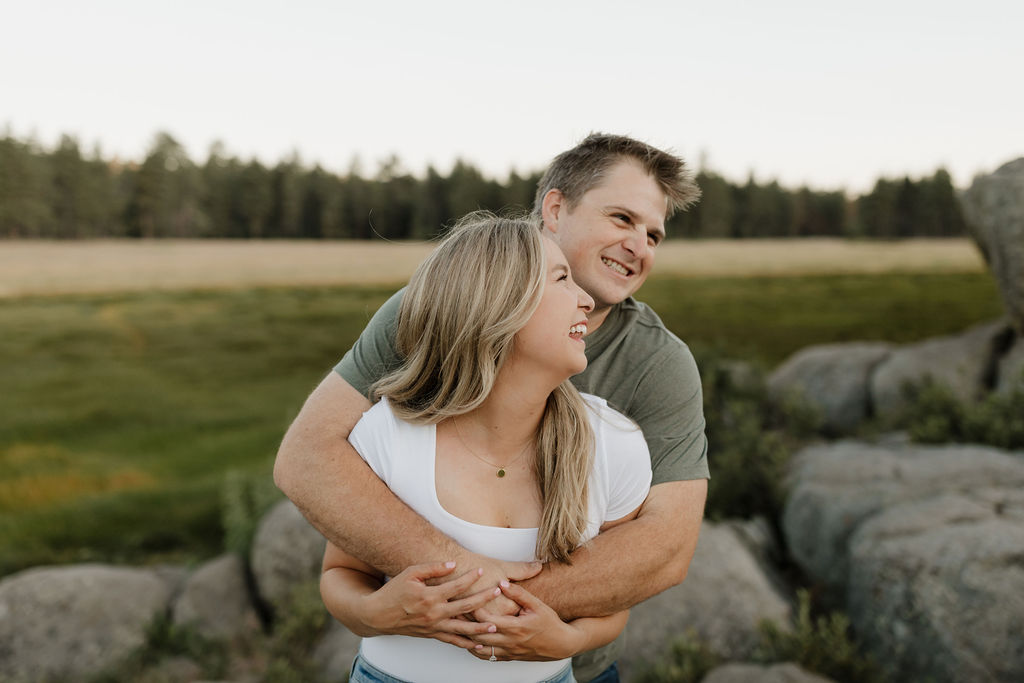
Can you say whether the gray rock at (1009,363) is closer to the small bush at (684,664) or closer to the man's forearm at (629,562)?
the small bush at (684,664)

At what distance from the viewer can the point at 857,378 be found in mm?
8961

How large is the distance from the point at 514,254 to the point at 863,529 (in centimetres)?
359

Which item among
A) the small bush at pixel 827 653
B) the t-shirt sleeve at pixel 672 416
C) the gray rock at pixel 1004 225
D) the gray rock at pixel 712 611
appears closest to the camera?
the t-shirt sleeve at pixel 672 416

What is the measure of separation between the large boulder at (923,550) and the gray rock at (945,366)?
2.79 meters

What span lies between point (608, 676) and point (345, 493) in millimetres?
1350

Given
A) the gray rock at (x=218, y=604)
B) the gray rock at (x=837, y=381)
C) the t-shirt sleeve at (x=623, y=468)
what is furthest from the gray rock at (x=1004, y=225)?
the gray rock at (x=218, y=604)

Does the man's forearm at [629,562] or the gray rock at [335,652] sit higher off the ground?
the man's forearm at [629,562]

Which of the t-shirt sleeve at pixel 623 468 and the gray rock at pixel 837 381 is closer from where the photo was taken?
the t-shirt sleeve at pixel 623 468

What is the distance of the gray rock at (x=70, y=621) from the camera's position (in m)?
5.06

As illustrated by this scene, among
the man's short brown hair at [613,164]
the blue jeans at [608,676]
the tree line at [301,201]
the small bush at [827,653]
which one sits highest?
the tree line at [301,201]

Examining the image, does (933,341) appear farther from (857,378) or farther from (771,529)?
(771,529)

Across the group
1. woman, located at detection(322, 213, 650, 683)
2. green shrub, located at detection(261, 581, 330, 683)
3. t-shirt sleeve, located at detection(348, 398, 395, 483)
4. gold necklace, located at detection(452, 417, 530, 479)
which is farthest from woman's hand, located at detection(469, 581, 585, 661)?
green shrub, located at detection(261, 581, 330, 683)

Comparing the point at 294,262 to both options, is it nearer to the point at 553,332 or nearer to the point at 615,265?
the point at 615,265

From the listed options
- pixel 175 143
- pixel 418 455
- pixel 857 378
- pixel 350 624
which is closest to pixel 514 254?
pixel 418 455
